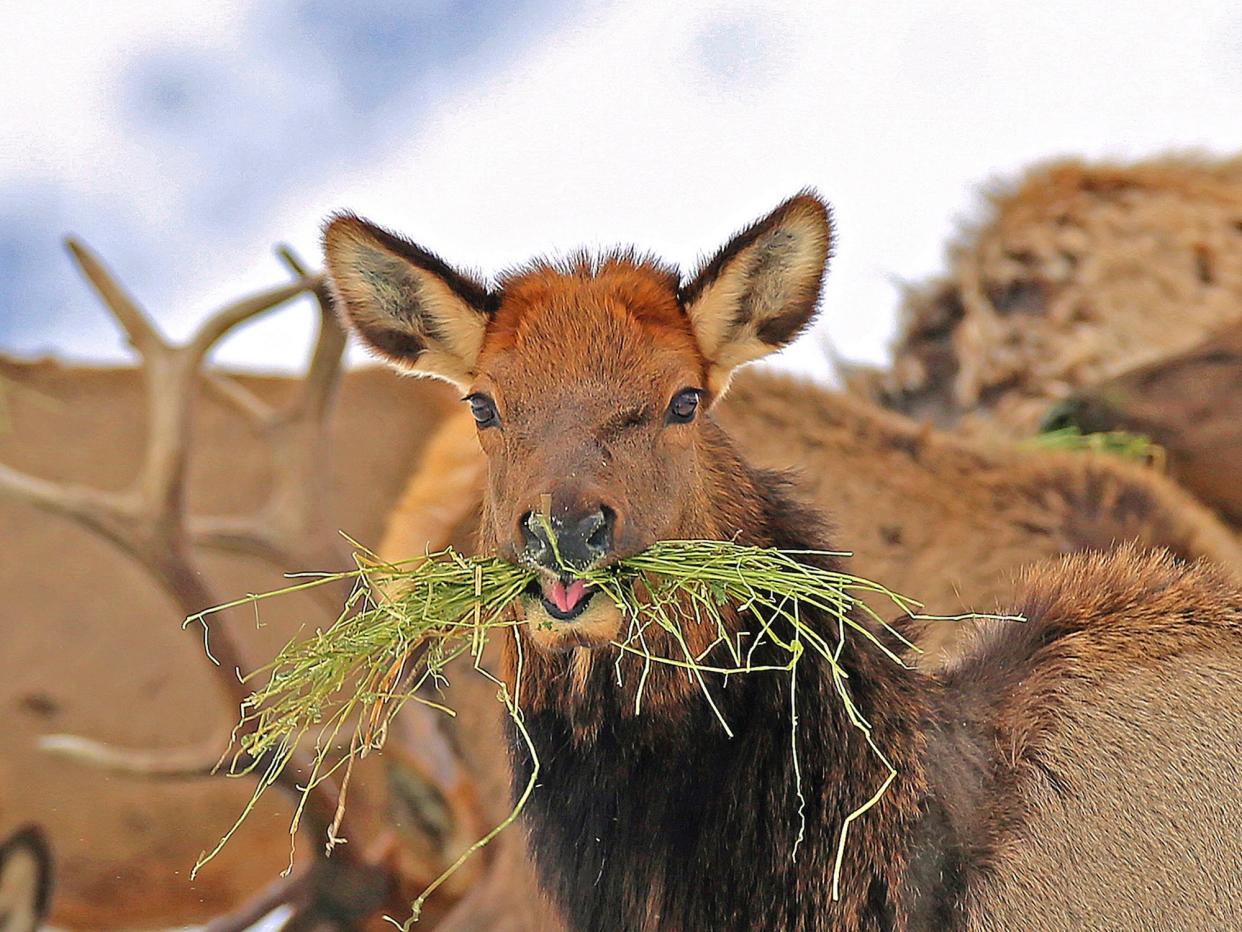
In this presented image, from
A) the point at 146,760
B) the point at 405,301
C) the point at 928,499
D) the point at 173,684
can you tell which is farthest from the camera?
the point at 173,684

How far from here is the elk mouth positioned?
269 centimetres

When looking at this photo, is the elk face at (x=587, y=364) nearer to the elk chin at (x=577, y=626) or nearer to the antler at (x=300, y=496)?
the elk chin at (x=577, y=626)

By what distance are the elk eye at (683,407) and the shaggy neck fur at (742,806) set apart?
22.3 inches

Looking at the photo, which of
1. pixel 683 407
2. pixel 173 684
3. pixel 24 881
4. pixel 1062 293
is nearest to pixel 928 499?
pixel 683 407

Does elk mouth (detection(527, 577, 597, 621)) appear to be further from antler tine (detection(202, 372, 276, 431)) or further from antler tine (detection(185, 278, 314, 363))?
antler tine (detection(202, 372, 276, 431))

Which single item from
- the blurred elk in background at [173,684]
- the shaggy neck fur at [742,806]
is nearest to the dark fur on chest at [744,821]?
the shaggy neck fur at [742,806]

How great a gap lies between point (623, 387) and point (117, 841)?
7512 mm

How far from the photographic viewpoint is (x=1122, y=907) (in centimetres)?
292

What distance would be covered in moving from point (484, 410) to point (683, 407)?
454mm

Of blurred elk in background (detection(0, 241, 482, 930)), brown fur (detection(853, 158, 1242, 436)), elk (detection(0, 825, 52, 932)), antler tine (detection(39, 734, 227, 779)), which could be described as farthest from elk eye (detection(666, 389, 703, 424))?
brown fur (detection(853, 158, 1242, 436))

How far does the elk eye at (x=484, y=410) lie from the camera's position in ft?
10.3

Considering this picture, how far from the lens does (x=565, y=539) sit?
2.65 m

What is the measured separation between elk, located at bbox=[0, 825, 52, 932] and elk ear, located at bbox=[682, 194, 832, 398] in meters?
5.20

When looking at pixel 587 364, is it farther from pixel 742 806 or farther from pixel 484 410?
pixel 742 806
